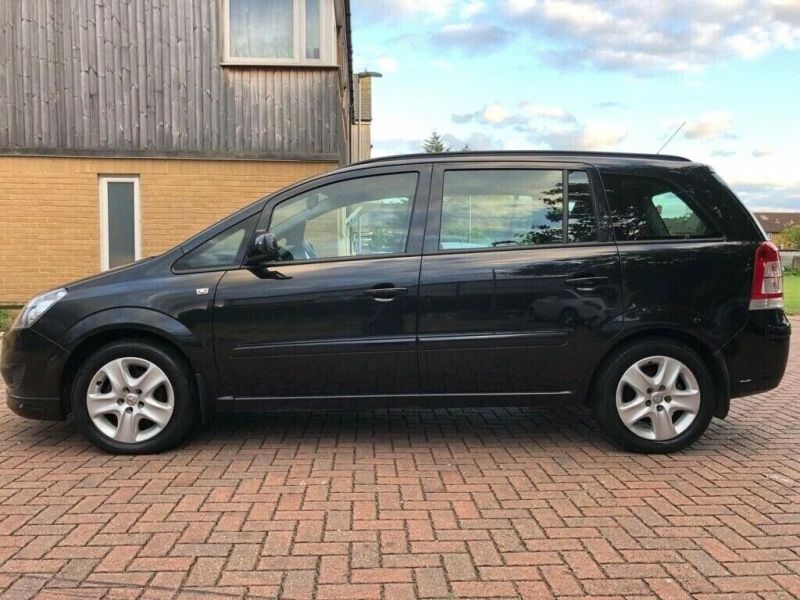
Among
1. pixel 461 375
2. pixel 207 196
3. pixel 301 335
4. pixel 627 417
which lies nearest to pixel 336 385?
pixel 301 335

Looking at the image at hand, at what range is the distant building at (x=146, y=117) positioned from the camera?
9.88m

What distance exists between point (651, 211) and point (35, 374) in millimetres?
3935

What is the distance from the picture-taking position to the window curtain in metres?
9.95

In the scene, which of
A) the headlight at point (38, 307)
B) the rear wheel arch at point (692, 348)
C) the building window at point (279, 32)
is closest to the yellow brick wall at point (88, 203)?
the building window at point (279, 32)

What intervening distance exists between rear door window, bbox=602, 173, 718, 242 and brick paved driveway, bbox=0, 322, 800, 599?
1.40 m

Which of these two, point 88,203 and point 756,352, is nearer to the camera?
point 756,352

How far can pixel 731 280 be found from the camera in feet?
13.6

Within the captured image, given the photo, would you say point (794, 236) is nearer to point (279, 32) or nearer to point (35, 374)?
point (279, 32)

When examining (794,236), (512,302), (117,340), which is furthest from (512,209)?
(794,236)

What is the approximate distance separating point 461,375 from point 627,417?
1060mm

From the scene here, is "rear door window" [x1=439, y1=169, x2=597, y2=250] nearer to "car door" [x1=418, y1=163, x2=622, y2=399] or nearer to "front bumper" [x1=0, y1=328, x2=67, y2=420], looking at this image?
"car door" [x1=418, y1=163, x2=622, y2=399]

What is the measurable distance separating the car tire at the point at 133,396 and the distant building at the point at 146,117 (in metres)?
6.26

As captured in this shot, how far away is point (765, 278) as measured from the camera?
164 inches

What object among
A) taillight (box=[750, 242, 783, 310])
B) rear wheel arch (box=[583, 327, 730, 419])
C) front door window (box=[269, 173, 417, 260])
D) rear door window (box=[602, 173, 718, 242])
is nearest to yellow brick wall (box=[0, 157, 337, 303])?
front door window (box=[269, 173, 417, 260])
